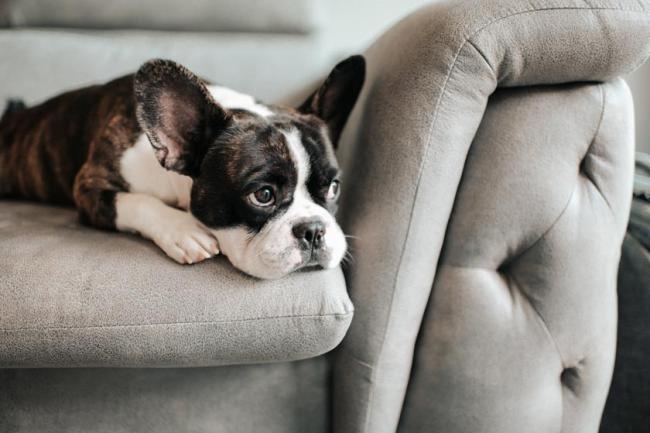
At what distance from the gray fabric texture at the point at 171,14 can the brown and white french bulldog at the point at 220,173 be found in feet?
2.71

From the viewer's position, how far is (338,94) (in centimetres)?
143

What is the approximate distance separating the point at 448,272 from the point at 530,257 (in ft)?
0.60

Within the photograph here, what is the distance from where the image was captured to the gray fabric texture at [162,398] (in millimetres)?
1164

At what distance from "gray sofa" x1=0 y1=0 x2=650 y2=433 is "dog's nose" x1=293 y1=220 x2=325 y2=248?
0.24 ft

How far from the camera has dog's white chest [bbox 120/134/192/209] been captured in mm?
1384

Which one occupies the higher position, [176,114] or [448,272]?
[176,114]

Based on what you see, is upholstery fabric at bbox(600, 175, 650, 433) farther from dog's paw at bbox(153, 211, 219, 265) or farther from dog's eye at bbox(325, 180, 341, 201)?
dog's paw at bbox(153, 211, 219, 265)

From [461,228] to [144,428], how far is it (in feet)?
2.79

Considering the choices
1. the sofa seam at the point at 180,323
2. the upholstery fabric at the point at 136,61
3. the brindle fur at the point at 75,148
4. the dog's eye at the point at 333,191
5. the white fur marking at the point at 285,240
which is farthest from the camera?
the upholstery fabric at the point at 136,61

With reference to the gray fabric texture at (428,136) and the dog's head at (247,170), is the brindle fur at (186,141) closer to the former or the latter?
the dog's head at (247,170)

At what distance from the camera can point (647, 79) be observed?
2076 mm

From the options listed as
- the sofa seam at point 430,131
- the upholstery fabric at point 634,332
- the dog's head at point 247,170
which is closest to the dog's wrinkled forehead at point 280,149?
the dog's head at point 247,170

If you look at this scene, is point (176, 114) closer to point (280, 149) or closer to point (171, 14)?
point (280, 149)

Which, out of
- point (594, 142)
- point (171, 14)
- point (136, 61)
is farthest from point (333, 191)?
point (171, 14)
